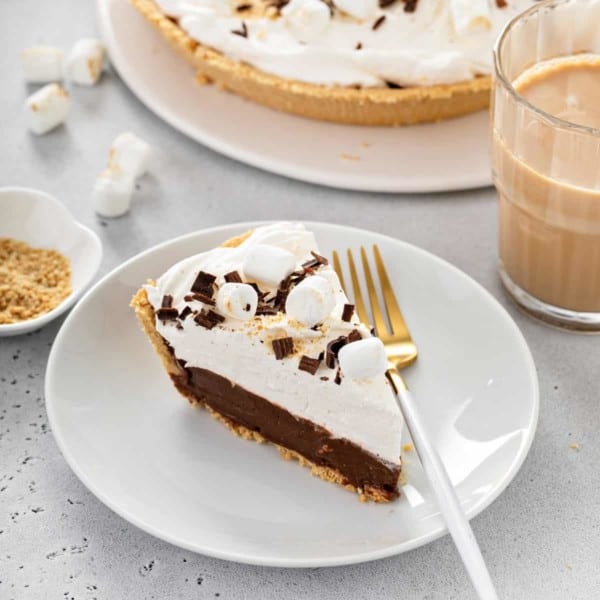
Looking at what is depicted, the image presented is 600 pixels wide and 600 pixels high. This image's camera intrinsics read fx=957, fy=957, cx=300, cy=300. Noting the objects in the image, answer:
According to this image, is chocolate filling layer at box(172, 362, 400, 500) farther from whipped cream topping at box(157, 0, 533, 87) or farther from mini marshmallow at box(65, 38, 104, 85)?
mini marshmallow at box(65, 38, 104, 85)

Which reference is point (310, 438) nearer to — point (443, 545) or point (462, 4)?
point (443, 545)

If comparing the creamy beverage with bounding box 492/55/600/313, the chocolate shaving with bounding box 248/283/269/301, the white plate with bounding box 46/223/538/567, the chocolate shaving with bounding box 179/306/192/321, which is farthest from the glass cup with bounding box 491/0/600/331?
the chocolate shaving with bounding box 179/306/192/321

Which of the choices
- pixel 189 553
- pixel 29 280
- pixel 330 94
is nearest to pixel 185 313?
pixel 189 553

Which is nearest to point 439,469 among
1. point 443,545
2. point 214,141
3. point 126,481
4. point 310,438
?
point 443,545

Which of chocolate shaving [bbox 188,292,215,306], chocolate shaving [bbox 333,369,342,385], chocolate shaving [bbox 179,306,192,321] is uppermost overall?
chocolate shaving [bbox 188,292,215,306]

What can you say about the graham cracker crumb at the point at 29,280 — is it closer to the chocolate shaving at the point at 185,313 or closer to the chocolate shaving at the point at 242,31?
the chocolate shaving at the point at 185,313

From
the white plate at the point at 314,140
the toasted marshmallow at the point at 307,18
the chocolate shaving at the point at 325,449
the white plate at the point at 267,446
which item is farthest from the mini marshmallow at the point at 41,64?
the chocolate shaving at the point at 325,449
